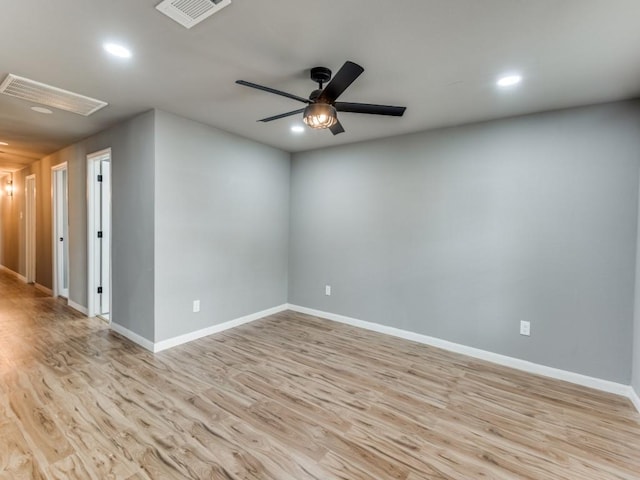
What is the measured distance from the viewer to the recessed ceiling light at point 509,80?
233cm

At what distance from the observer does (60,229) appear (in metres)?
5.10

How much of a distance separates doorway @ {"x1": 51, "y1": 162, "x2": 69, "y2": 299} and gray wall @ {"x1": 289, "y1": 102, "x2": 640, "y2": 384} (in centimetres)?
432

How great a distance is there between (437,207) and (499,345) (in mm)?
1583

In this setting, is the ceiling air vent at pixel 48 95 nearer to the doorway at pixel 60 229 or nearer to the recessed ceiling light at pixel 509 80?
the doorway at pixel 60 229

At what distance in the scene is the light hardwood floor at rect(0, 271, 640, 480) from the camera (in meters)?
1.75

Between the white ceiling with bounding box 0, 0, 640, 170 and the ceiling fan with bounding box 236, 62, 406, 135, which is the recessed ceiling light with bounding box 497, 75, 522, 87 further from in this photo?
the ceiling fan with bounding box 236, 62, 406, 135

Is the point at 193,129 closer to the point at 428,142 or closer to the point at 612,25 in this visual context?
the point at 428,142

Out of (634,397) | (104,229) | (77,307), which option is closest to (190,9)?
(104,229)

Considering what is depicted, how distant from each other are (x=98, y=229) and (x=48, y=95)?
78.5 inches

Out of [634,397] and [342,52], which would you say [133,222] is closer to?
[342,52]

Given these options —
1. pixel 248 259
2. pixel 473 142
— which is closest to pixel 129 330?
pixel 248 259

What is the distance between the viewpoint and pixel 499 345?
124 inches

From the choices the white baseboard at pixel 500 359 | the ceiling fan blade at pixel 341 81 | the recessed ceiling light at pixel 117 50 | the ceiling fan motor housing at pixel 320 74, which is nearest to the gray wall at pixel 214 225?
the recessed ceiling light at pixel 117 50

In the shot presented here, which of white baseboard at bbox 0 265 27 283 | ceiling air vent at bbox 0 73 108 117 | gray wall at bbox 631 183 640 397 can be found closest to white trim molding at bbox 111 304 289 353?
ceiling air vent at bbox 0 73 108 117
